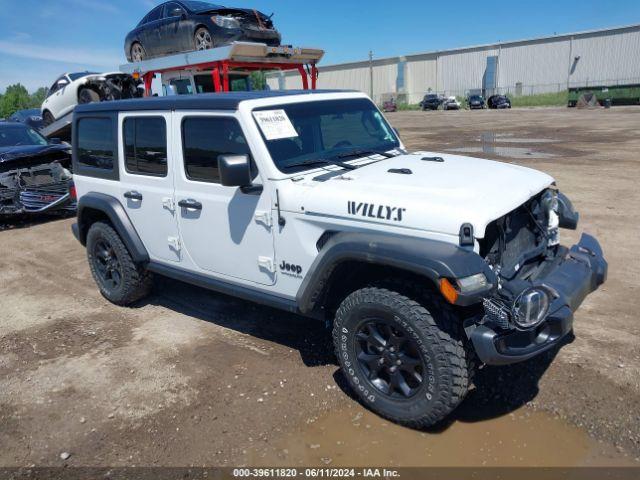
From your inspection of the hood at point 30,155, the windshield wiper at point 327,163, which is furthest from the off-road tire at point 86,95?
the windshield wiper at point 327,163

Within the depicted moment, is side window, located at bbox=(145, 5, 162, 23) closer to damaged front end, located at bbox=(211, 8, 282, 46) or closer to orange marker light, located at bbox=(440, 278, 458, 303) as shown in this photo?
damaged front end, located at bbox=(211, 8, 282, 46)

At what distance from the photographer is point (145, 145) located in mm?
4402

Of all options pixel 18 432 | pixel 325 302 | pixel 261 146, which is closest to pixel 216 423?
pixel 325 302

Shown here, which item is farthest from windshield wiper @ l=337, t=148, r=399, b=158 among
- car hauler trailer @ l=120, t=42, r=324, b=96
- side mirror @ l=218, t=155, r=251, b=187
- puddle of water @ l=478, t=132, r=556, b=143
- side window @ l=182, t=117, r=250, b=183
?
puddle of water @ l=478, t=132, r=556, b=143

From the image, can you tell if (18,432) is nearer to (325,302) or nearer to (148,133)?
(325,302)

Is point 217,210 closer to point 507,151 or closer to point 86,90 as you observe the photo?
point 86,90

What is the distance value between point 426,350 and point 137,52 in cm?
818

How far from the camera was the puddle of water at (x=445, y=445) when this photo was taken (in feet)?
9.46

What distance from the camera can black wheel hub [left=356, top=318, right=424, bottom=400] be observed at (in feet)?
10.0

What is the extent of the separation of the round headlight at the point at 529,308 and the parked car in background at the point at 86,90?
1024 centimetres

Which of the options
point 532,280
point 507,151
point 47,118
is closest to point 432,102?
point 507,151

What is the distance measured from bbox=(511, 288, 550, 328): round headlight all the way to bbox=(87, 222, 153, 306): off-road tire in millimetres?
3477

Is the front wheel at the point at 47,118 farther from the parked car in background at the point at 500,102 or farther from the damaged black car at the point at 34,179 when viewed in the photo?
the parked car in background at the point at 500,102

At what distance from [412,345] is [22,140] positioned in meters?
9.37
